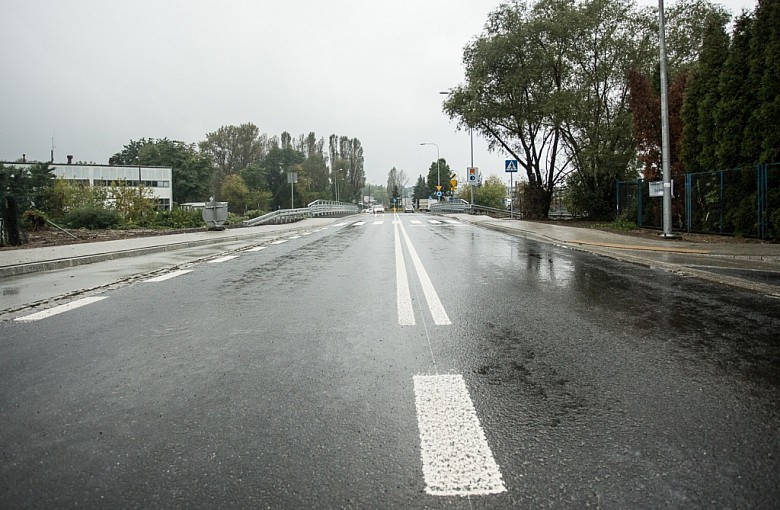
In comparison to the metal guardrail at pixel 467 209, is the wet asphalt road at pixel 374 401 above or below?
below

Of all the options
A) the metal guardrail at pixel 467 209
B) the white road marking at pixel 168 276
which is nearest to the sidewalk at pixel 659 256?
the white road marking at pixel 168 276

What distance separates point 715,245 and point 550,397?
1267cm

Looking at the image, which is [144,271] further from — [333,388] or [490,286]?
[333,388]

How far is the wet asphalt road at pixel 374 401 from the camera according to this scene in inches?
97.2

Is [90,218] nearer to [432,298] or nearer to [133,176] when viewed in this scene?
[432,298]

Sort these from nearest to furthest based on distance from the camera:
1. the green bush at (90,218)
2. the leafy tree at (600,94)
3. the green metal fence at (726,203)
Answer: the green metal fence at (726,203) → the green bush at (90,218) → the leafy tree at (600,94)

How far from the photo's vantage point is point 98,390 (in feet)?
12.3

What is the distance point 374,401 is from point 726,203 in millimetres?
16532

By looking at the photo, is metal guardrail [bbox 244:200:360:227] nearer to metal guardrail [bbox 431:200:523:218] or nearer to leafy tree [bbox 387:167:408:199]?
metal guardrail [bbox 431:200:523:218]

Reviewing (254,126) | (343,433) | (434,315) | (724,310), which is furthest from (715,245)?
(254,126)

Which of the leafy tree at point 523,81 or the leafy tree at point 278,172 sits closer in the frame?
the leafy tree at point 523,81

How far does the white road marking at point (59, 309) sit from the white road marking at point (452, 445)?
4785 mm

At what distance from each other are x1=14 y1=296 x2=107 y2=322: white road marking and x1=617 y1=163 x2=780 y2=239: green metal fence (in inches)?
601

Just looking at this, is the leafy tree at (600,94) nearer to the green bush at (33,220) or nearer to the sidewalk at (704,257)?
the sidewalk at (704,257)
